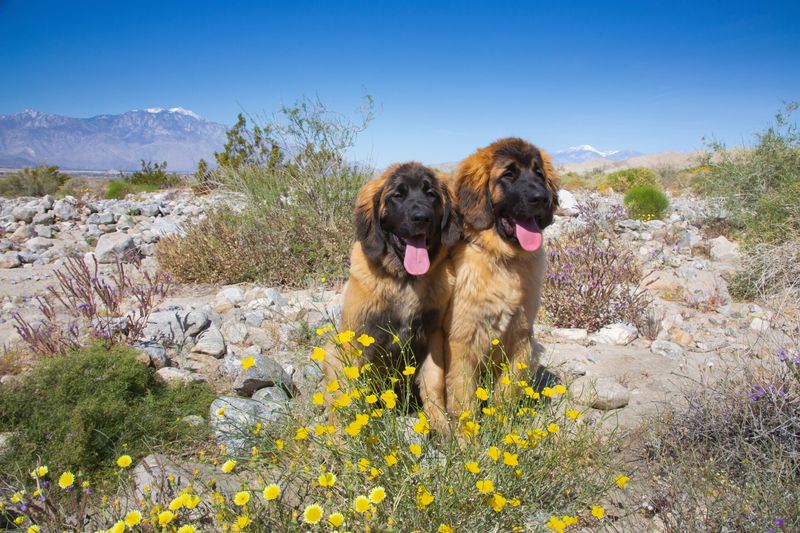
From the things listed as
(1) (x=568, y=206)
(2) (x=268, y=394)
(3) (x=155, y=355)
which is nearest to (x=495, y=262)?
(2) (x=268, y=394)

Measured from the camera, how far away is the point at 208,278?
7.30 meters

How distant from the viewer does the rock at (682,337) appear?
5177mm

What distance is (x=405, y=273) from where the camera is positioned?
10.4ft

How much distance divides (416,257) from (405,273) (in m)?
0.14

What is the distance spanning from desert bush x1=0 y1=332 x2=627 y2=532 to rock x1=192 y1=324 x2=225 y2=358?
215 centimetres

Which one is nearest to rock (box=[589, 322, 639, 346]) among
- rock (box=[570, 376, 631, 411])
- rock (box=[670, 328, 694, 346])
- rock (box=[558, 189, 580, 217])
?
rock (box=[670, 328, 694, 346])

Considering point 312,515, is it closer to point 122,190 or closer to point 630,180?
point 630,180

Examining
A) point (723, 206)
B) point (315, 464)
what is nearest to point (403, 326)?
point (315, 464)

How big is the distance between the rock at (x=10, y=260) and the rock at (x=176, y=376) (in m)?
7.08

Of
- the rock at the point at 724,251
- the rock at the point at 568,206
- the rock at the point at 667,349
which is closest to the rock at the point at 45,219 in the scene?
the rock at the point at 568,206

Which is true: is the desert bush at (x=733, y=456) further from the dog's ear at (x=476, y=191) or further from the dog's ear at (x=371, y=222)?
the dog's ear at (x=371, y=222)

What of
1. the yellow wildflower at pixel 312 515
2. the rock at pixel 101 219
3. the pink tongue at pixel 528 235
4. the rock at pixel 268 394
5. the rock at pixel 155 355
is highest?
the pink tongue at pixel 528 235

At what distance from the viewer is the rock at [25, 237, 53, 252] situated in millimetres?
10094

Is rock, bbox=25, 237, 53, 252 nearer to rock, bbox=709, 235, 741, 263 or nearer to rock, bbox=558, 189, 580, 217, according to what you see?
rock, bbox=558, 189, 580, 217
